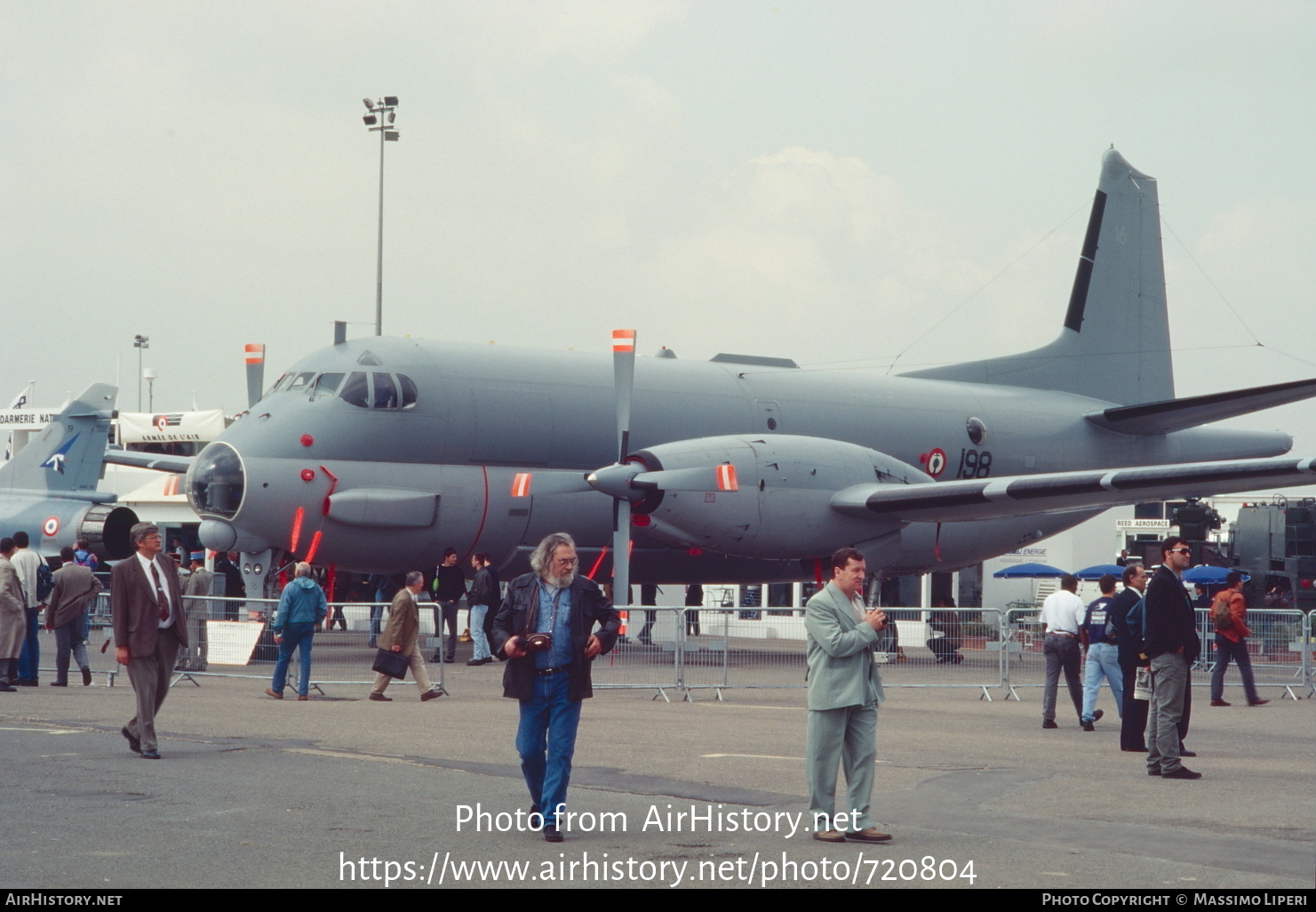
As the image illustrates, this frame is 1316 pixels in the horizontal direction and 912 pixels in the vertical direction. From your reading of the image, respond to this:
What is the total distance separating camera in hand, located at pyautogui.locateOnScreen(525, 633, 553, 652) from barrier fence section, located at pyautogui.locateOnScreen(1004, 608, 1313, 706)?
1201 cm

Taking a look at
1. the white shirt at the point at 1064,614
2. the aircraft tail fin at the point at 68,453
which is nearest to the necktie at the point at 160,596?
the white shirt at the point at 1064,614

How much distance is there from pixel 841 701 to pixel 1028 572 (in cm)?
2692

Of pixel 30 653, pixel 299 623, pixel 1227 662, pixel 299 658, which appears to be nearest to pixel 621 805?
pixel 299 623

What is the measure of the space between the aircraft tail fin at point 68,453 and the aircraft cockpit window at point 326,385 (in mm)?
18474

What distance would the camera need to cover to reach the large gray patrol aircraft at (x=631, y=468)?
2088cm

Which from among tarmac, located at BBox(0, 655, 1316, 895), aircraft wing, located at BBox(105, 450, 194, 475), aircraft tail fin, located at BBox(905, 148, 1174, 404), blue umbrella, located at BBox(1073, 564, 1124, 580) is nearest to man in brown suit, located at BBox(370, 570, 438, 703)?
tarmac, located at BBox(0, 655, 1316, 895)

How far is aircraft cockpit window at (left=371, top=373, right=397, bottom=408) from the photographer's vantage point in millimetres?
21125

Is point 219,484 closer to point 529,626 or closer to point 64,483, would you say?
point 529,626

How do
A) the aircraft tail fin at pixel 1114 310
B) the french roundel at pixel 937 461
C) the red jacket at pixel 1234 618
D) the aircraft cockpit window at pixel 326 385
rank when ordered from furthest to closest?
the aircraft tail fin at pixel 1114 310 → the french roundel at pixel 937 461 → the aircraft cockpit window at pixel 326 385 → the red jacket at pixel 1234 618

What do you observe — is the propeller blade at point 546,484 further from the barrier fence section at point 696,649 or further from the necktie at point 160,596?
the necktie at point 160,596

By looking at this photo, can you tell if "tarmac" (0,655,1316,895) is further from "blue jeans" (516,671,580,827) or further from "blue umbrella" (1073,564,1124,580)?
"blue umbrella" (1073,564,1124,580)

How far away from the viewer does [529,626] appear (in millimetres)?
7969

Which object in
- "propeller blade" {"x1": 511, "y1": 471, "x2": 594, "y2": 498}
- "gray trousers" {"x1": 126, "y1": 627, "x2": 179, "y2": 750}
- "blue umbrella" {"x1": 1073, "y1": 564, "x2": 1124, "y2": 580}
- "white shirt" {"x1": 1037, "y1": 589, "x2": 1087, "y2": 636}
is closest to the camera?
"gray trousers" {"x1": 126, "y1": 627, "x2": 179, "y2": 750}
